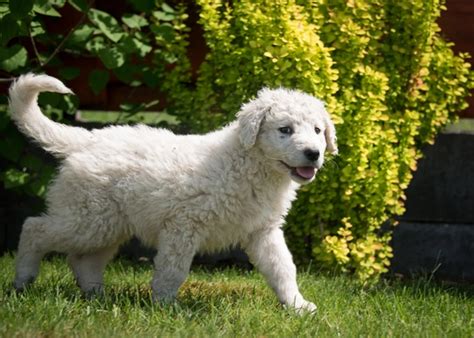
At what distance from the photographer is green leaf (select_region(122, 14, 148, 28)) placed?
24.3ft

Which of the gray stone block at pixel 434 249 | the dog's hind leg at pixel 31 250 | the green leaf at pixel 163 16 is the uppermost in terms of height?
the green leaf at pixel 163 16

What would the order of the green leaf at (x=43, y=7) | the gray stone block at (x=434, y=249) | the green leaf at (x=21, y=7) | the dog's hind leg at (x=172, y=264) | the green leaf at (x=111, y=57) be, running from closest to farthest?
1. the dog's hind leg at (x=172, y=264)
2. the green leaf at (x=21, y=7)
3. the green leaf at (x=43, y=7)
4. the green leaf at (x=111, y=57)
5. the gray stone block at (x=434, y=249)

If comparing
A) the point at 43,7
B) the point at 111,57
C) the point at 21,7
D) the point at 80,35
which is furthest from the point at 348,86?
the point at 21,7

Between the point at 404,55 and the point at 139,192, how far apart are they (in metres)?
2.98

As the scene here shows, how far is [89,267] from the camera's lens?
593 centimetres

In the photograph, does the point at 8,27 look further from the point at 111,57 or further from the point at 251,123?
the point at 251,123

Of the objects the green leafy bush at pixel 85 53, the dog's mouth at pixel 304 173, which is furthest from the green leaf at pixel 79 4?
the dog's mouth at pixel 304 173

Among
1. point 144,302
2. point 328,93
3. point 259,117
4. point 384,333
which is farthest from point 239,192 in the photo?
point 328,93

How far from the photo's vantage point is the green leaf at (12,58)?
23.5 ft

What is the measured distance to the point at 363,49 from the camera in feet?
23.8

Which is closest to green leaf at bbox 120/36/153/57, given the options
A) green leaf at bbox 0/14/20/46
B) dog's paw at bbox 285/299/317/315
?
green leaf at bbox 0/14/20/46

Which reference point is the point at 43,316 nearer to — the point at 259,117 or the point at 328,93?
the point at 259,117

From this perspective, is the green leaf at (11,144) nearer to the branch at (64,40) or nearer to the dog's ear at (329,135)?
the branch at (64,40)

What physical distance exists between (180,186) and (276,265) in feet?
2.33
